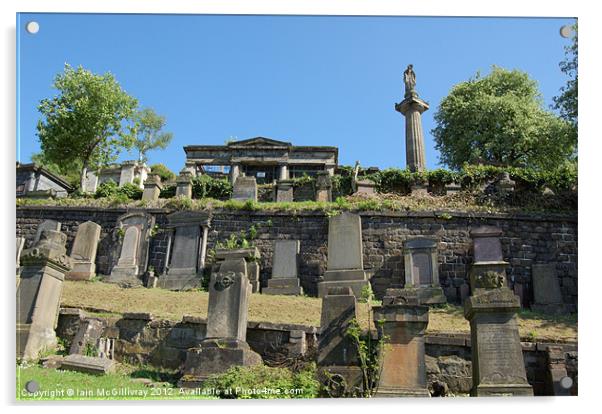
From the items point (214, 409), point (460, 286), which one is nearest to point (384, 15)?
point (214, 409)

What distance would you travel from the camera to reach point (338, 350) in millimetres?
7641

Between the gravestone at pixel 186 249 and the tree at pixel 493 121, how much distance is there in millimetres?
16796

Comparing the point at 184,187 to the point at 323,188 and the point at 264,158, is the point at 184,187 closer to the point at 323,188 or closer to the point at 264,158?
the point at 323,188

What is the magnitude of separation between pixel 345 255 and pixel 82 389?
9222mm

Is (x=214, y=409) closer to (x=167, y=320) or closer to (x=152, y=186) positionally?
(x=167, y=320)

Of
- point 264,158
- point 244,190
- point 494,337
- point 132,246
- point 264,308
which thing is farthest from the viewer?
point 264,158

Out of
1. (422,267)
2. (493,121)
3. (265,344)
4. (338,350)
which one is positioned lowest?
(265,344)

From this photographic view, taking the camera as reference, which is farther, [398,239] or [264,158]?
[264,158]

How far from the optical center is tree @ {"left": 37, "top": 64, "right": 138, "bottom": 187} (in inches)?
798

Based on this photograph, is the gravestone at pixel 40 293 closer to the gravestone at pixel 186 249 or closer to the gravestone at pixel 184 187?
the gravestone at pixel 186 249

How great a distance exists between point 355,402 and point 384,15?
4746 mm

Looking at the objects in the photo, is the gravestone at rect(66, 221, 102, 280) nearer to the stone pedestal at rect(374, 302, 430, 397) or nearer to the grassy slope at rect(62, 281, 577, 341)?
the grassy slope at rect(62, 281, 577, 341)

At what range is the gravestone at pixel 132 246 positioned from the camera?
15613mm

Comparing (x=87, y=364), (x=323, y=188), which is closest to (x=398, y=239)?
(x=323, y=188)
